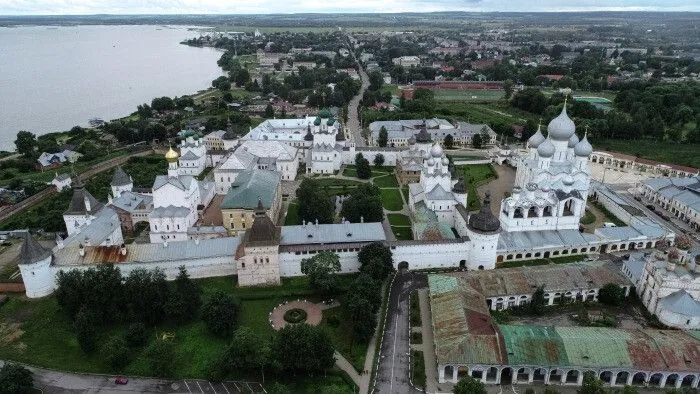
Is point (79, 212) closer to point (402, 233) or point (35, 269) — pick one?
point (35, 269)

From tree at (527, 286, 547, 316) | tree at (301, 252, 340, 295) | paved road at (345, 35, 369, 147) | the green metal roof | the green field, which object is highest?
the green metal roof

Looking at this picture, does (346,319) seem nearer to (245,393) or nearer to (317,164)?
(245,393)

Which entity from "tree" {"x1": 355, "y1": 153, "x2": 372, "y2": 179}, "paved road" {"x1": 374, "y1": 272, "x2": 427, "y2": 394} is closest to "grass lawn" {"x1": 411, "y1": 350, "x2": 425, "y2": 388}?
"paved road" {"x1": 374, "y1": 272, "x2": 427, "y2": 394}

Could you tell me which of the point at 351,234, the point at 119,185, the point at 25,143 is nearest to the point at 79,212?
the point at 119,185

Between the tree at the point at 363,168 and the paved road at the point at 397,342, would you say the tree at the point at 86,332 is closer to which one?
the paved road at the point at 397,342

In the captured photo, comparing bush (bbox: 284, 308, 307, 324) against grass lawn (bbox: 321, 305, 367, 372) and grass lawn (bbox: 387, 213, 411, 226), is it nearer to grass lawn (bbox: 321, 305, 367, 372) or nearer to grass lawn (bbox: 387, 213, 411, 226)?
grass lawn (bbox: 321, 305, 367, 372)

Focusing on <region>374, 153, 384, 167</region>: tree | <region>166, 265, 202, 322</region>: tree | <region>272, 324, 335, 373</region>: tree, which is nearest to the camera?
<region>272, 324, 335, 373</region>: tree
